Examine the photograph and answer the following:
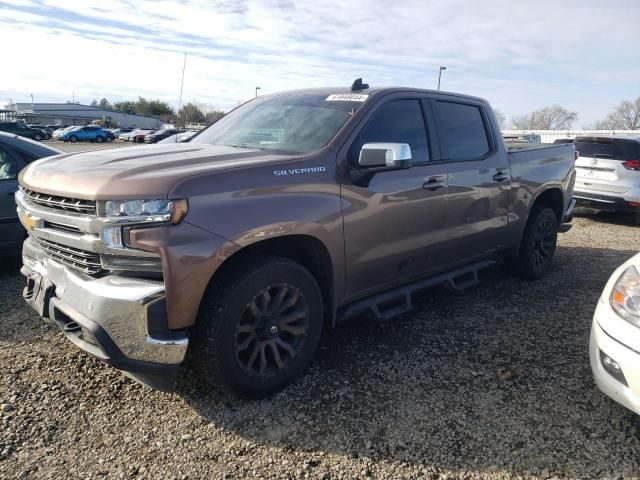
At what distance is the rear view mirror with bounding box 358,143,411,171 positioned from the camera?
10.3ft

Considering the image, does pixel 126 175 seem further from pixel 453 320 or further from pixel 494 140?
pixel 494 140

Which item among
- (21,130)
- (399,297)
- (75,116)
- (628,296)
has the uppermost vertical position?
(75,116)

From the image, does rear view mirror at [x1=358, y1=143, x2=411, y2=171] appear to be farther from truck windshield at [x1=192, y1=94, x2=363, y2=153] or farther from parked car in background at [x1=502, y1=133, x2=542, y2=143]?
parked car in background at [x1=502, y1=133, x2=542, y2=143]

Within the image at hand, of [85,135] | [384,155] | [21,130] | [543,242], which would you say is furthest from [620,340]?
[85,135]

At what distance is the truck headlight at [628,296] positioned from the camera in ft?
8.95

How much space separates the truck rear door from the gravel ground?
82 cm

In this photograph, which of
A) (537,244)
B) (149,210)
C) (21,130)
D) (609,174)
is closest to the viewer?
(149,210)

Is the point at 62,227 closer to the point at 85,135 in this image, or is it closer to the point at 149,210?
the point at 149,210

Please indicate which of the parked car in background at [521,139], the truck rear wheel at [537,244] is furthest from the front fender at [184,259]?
the parked car in background at [521,139]

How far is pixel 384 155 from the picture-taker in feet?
10.3

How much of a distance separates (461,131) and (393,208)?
1364mm

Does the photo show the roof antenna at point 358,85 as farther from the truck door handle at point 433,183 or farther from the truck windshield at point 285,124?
the truck door handle at point 433,183

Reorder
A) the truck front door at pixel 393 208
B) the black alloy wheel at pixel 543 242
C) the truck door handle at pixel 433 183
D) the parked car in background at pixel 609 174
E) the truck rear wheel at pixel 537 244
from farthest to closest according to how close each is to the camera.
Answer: the parked car in background at pixel 609 174
the black alloy wheel at pixel 543 242
the truck rear wheel at pixel 537 244
the truck door handle at pixel 433 183
the truck front door at pixel 393 208

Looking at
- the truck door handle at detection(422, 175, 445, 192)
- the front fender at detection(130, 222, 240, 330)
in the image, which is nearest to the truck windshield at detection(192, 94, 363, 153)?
the truck door handle at detection(422, 175, 445, 192)
